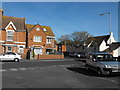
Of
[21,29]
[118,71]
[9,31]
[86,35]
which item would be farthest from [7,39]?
[86,35]

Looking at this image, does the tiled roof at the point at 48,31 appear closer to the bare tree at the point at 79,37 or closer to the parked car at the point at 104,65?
the bare tree at the point at 79,37

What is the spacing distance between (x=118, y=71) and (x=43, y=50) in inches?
1059

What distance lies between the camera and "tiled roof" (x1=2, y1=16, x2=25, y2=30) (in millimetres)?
32625

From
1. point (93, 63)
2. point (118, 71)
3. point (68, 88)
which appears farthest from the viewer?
point (93, 63)

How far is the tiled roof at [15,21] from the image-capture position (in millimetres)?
32625

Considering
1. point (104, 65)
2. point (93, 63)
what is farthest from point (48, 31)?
point (104, 65)

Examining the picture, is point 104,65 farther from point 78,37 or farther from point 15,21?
point 78,37

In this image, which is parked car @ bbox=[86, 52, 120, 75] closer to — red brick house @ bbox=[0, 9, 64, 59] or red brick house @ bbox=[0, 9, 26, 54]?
red brick house @ bbox=[0, 9, 64, 59]

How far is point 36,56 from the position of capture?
31188mm

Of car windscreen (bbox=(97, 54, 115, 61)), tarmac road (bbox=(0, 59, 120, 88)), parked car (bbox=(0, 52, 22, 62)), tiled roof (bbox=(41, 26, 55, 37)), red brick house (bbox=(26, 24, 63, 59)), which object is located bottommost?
tarmac road (bbox=(0, 59, 120, 88))

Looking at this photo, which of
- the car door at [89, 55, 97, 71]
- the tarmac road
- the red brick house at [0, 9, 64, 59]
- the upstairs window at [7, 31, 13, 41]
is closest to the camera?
the tarmac road

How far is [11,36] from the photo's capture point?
32219mm

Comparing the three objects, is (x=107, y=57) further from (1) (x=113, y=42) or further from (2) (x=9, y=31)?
(1) (x=113, y=42)

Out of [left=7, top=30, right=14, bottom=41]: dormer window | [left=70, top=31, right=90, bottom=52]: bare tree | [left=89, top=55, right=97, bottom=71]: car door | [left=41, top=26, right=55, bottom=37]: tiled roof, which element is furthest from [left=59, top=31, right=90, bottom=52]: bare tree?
[left=89, top=55, right=97, bottom=71]: car door
